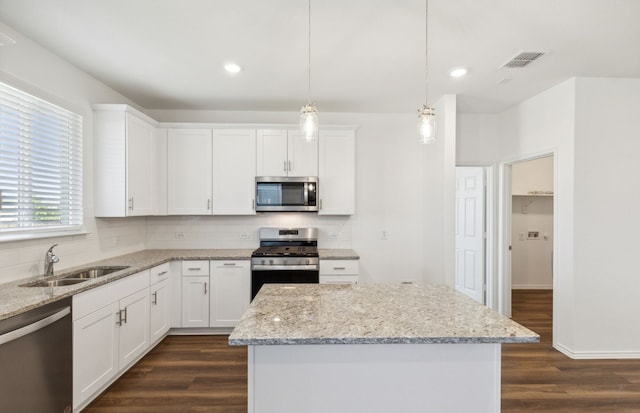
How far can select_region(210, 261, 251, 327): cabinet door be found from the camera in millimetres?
3504

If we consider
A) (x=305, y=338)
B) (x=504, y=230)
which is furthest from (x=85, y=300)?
(x=504, y=230)

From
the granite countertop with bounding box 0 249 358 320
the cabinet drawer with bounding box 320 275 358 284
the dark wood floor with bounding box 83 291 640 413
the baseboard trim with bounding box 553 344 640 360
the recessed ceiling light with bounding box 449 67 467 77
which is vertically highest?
the recessed ceiling light with bounding box 449 67 467 77

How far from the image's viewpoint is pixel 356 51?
253cm

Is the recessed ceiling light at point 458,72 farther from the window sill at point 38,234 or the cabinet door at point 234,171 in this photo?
the window sill at point 38,234

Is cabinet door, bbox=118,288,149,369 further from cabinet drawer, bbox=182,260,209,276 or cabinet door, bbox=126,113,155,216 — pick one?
cabinet door, bbox=126,113,155,216

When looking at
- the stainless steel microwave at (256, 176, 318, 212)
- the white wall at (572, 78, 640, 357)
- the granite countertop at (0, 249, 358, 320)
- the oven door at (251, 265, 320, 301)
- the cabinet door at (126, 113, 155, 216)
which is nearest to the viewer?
the granite countertop at (0, 249, 358, 320)

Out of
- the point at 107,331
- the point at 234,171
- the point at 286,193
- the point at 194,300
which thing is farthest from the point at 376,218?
the point at 107,331

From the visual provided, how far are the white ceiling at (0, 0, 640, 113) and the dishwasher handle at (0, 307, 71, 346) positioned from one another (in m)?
1.92

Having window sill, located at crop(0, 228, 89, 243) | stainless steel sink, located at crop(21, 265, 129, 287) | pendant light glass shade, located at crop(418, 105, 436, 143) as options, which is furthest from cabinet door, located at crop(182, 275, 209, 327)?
pendant light glass shade, located at crop(418, 105, 436, 143)

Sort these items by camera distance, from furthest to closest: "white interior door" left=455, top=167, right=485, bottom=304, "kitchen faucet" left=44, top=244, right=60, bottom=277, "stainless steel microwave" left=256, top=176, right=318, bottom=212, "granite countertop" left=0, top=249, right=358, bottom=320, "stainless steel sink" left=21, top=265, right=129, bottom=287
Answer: "white interior door" left=455, top=167, right=485, bottom=304, "stainless steel microwave" left=256, top=176, right=318, bottom=212, "kitchen faucet" left=44, top=244, right=60, bottom=277, "stainless steel sink" left=21, top=265, right=129, bottom=287, "granite countertop" left=0, top=249, right=358, bottom=320

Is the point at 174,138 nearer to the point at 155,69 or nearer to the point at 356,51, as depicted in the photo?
the point at 155,69

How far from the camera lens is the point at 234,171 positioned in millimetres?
3779

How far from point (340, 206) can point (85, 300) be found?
8.57 ft

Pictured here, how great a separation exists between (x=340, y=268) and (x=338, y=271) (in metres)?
0.04
